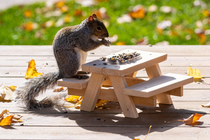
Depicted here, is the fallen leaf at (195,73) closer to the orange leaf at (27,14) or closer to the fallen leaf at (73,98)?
the fallen leaf at (73,98)

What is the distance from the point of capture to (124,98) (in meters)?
2.13

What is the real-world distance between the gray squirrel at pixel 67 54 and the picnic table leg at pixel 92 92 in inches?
7.2

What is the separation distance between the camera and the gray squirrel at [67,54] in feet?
7.74

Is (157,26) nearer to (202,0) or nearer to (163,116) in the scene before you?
(202,0)

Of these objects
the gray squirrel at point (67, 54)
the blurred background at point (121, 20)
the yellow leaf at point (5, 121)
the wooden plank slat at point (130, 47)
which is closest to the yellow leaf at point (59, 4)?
the blurred background at point (121, 20)

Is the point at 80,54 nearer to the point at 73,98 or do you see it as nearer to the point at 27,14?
the point at 73,98

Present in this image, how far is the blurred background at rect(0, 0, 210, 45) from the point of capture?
13.9ft

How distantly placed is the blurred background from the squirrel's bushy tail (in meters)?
1.79

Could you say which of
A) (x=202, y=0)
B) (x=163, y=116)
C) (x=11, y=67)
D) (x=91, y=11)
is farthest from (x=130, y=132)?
(x=202, y=0)

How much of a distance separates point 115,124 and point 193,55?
1.51m

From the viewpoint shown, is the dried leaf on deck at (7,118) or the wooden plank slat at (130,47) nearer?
the dried leaf on deck at (7,118)

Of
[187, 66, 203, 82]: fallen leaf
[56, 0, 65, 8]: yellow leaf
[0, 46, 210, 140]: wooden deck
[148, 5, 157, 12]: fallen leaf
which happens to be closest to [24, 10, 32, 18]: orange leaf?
[56, 0, 65, 8]: yellow leaf

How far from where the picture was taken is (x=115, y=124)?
82.5 inches

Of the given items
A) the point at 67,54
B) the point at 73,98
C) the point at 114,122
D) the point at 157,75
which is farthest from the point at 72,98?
the point at 157,75
